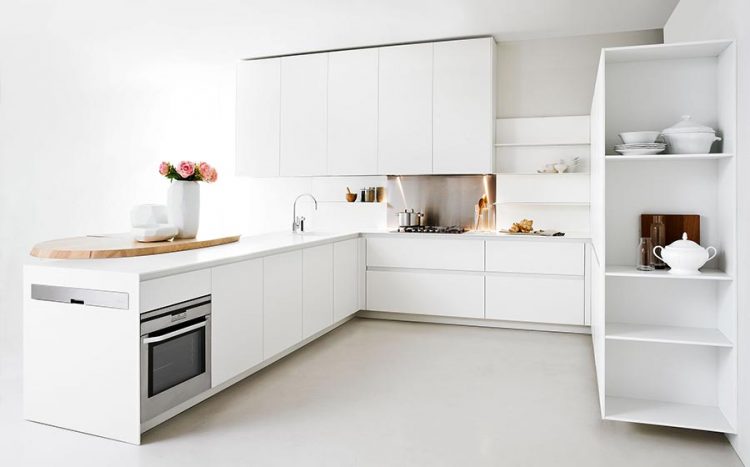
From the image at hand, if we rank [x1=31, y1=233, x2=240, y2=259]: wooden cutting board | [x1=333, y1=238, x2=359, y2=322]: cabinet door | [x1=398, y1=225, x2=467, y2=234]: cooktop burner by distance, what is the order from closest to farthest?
[x1=31, y1=233, x2=240, y2=259]: wooden cutting board
[x1=333, y1=238, x2=359, y2=322]: cabinet door
[x1=398, y1=225, x2=467, y2=234]: cooktop burner

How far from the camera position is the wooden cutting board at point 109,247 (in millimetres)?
2771

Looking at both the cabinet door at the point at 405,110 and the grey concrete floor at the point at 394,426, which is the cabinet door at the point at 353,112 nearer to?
the cabinet door at the point at 405,110

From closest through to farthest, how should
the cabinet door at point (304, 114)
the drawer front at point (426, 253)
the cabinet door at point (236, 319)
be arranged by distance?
the cabinet door at point (236, 319), the drawer front at point (426, 253), the cabinet door at point (304, 114)

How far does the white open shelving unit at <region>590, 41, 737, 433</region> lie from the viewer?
8.30 feet

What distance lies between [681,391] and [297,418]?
203 centimetres

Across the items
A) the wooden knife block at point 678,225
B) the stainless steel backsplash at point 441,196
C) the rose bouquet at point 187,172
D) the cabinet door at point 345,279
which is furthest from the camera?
the stainless steel backsplash at point 441,196

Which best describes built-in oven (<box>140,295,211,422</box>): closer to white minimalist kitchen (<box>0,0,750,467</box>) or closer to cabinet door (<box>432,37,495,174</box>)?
white minimalist kitchen (<box>0,0,750,467</box>)

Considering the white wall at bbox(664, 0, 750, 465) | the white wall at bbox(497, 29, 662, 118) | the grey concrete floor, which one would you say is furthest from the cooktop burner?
the white wall at bbox(664, 0, 750, 465)

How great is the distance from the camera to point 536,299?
15.4 ft

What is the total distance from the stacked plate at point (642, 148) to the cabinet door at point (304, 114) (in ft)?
11.3

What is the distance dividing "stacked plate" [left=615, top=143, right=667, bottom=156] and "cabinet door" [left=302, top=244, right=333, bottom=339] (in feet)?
7.59

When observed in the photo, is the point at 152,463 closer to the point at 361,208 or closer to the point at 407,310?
the point at 407,310

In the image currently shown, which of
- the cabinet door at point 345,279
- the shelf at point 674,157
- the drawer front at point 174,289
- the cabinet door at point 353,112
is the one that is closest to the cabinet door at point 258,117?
the cabinet door at point 353,112

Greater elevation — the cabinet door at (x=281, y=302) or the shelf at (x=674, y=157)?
the shelf at (x=674, y=157)
